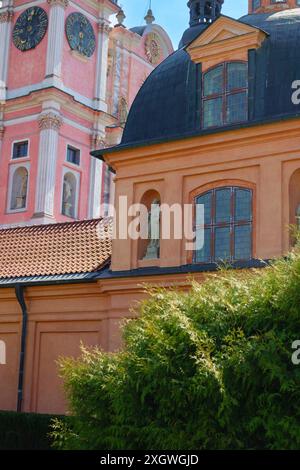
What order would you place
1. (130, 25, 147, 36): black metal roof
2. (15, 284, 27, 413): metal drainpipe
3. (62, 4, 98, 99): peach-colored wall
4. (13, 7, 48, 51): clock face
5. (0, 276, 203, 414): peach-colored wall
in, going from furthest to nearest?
(130, 25, 147, 36): black metal roof < (13, 7, 48, 51): clock face < (62, 4, 98, 99): peach-colored wall < (15, 284, 27, 413): metal drainpipe < (0, 276, 203, 414): peach-colored wall

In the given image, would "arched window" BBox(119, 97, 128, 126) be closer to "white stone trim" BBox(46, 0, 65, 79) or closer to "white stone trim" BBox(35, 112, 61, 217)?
"white stone trim" BBox(46, 0, 65, 79)

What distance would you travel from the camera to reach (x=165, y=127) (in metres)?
17.9

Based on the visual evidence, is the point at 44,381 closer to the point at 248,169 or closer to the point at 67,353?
the point at 67,353

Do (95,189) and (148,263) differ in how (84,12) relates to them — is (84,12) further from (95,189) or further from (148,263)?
(148,263)

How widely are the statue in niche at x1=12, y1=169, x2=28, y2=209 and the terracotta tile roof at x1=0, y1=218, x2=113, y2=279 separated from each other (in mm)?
16207

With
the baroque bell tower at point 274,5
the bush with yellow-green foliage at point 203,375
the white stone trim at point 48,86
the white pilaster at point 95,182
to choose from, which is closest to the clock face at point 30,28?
the white stone trim at point 48,86

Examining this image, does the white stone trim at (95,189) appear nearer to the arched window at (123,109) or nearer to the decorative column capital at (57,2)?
the arched window at (123,109)

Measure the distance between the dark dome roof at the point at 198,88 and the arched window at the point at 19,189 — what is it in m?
20.6

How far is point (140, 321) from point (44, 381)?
752 cm

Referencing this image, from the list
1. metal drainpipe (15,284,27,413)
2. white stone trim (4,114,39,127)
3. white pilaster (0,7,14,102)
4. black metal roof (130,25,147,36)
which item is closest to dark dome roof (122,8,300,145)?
metal drainpipe (15,284,27,413)

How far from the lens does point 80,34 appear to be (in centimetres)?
4150

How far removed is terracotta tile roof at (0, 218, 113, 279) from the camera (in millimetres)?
19516

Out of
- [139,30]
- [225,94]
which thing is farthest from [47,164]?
[225,94]
